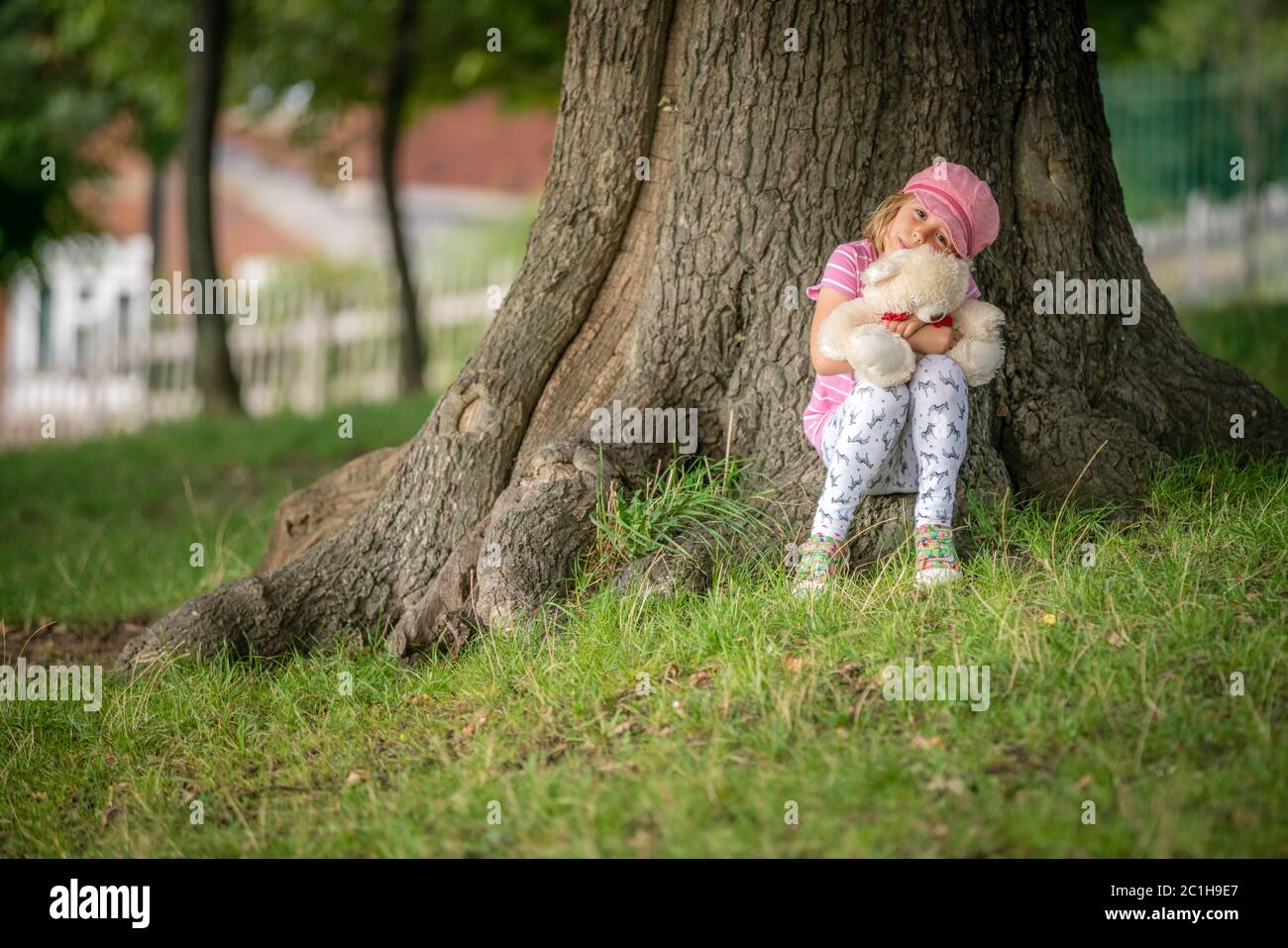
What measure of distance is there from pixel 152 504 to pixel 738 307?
18.3 ft

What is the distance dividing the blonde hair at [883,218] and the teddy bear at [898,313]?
0.60 feet

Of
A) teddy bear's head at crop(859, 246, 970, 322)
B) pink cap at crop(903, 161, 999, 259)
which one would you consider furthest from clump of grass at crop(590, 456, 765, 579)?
pink cap at crop(903, 161, 999, 259)

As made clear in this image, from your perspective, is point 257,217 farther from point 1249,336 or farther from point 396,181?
point 1249,336

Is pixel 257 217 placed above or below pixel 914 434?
above

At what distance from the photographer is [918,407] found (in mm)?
4578

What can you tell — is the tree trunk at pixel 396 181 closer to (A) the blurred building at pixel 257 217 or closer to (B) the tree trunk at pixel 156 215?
(A) the blurred building at pixel 257 217

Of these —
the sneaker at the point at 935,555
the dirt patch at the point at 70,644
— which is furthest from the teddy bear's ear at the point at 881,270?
the dirt patch at the point at 70,644

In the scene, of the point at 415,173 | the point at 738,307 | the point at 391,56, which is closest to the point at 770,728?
the point at 738,307

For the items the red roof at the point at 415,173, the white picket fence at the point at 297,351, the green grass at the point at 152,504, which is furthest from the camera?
the red roof at the point at 415,173

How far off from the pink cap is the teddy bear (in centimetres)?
10

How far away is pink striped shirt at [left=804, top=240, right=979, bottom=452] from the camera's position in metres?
4.66

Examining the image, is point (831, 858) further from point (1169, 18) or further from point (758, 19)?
point (1169, 18)

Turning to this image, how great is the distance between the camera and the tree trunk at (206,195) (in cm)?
1199

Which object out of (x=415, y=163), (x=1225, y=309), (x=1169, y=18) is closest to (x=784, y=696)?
(x=1225, y=309)
